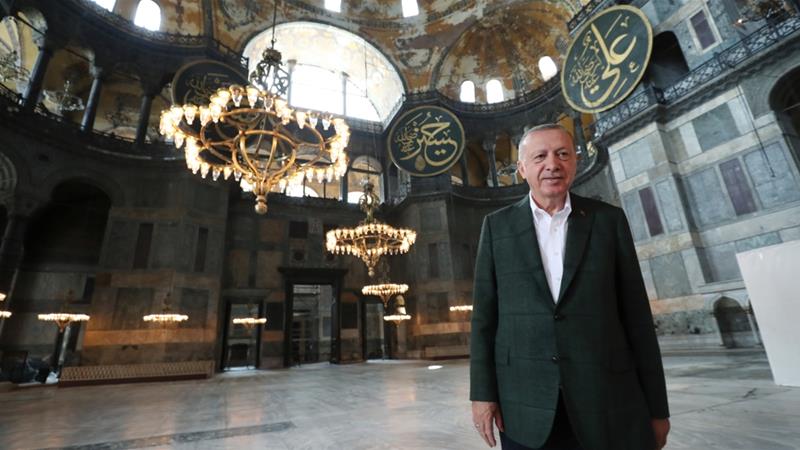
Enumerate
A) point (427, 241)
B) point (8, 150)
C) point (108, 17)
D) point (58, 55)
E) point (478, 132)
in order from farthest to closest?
point (478, 132) < point (427, 241) < point (58, 55) < point (108, 17) < point (8, 150)

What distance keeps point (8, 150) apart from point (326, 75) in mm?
11665

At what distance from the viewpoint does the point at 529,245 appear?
1.18 m

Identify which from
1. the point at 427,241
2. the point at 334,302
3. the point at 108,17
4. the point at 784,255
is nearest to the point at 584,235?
the point at 784,255

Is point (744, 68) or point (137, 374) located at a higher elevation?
point (744, 68)

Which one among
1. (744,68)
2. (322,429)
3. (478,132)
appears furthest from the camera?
(478,132)

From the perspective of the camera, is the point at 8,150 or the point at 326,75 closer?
the point at 8,150

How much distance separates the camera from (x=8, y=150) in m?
8.73

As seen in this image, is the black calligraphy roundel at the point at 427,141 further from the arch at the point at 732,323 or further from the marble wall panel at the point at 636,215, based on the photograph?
the arch at the point at 732,323

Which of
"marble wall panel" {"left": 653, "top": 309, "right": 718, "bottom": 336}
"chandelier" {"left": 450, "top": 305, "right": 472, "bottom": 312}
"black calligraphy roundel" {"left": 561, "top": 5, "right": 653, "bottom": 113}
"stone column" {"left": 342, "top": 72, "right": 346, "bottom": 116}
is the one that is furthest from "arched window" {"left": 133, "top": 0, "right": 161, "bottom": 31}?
"marble wall panel" {"left": 653, "top": 309, "right": 718, "bottom": 336}

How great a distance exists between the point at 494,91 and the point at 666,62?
7370mm

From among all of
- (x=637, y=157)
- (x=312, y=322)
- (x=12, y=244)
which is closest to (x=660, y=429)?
(x=637, y=157)

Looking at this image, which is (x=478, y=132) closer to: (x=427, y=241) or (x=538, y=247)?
(x=427, y=241)

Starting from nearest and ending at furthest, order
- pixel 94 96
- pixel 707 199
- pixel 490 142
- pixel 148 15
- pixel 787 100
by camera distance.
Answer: pixel 787 100, pixel 707 199, pixel 94 96, pixel 148 15, pixel 490 142

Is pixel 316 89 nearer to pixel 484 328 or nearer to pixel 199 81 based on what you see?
pixel 199 81
